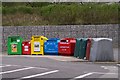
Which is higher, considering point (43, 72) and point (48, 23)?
point (48, 23)

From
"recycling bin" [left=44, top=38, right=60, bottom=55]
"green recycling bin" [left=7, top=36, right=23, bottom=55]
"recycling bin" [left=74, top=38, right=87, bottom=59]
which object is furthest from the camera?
"green recycling bin" [left=7, top=36, right=23, bottom=55]

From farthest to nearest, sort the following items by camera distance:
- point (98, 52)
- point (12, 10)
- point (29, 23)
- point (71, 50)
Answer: point (12, 10) → point (29, 23) → point (71, 50) → point (98, 52)

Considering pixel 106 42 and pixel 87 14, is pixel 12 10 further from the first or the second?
pixel 106 42

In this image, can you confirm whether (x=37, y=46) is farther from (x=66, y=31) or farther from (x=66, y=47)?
(x=66, y=31)

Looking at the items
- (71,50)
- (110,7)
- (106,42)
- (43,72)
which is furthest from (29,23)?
(43,72)

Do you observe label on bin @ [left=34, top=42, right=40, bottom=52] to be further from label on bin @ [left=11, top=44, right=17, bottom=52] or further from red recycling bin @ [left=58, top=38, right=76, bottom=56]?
A: red recycling bin @ [left=58, top=38, right=76, bottom=56]

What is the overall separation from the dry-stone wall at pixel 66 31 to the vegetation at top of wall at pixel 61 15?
2874 mm

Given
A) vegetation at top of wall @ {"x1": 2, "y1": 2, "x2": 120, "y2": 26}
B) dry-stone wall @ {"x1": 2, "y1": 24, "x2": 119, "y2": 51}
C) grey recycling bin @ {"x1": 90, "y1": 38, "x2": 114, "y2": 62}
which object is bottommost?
grey recycling bin @ {"x1": 90, "y1": 38, "x2": 114, "y2": 62}

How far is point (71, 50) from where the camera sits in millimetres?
25281

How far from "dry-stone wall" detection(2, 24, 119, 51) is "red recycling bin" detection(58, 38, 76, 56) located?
15.4 ft

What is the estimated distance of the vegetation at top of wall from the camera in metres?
34.5

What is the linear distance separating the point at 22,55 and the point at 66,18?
1018cm

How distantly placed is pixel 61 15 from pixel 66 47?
1064cm

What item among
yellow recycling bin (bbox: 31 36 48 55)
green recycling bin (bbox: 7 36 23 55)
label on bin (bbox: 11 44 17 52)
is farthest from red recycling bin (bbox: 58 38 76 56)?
label on bin (bbox: 11 44 17 52)
